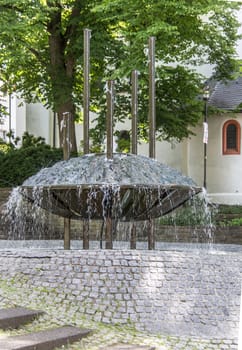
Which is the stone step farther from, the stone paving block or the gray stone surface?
the gray stone surface

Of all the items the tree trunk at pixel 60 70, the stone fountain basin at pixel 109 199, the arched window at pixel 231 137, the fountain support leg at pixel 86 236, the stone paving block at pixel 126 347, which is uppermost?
the tree trunk at pixel 60 70

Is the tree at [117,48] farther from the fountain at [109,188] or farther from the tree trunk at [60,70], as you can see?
the fountain at [109,188]

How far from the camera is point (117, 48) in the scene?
25422 mm

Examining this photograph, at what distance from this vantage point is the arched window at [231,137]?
3117 centimetres

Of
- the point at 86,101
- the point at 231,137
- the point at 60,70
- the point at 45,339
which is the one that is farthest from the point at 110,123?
the point at 231,137

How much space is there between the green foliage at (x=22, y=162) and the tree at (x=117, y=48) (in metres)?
1.27

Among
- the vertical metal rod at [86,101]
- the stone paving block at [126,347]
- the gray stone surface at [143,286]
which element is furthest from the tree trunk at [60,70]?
the stone paving block at [126,347]

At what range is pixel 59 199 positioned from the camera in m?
12.4

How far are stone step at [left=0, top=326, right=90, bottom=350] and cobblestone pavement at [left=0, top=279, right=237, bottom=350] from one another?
3.6 inches

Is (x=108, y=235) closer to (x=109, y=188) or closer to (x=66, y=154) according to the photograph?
(x=109, y=188)

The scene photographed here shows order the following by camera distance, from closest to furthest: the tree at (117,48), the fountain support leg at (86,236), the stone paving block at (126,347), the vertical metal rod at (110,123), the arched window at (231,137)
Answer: the stone paving block at (126,347) → the vertical metal rod at (110,123) → the fountain support leg at (86,236) → the tree at (117,48) → the arched window at (231,137)

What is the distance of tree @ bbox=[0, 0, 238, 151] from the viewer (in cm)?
2294

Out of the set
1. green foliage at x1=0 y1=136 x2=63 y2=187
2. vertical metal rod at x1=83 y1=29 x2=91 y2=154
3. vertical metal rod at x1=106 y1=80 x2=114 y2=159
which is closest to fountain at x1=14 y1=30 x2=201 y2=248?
vertical metal rod at x1=106 y1=80 x2=114 y2=159

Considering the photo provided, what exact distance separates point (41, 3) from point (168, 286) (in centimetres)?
1606
